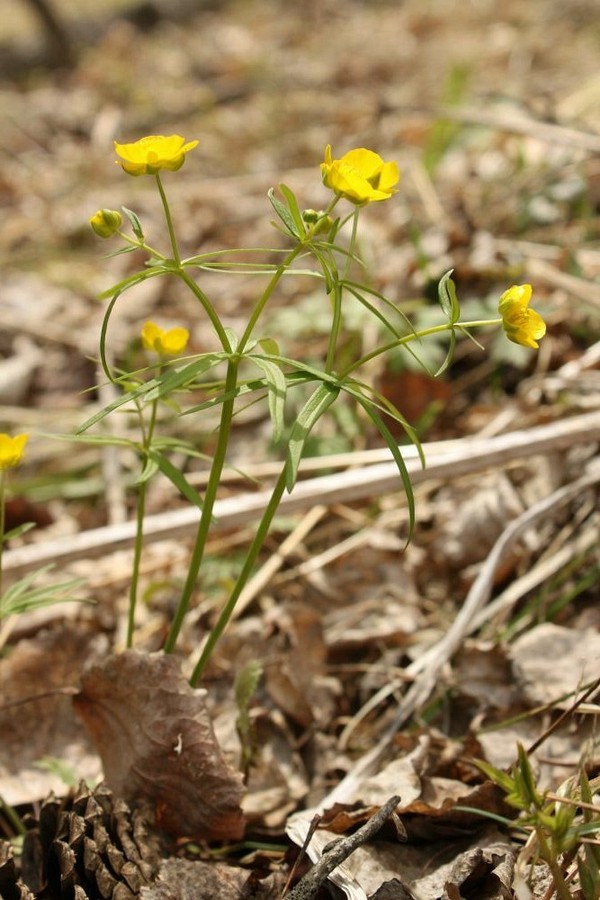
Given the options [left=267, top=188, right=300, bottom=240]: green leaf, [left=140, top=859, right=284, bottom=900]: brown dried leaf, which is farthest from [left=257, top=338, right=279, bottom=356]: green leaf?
[left=140, top=859, right=284, bottom=900]: brown dried leaf

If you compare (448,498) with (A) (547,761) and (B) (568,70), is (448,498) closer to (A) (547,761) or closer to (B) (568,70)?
(A) (547,761)

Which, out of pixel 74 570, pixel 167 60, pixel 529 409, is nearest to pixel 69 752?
pixel 74 570

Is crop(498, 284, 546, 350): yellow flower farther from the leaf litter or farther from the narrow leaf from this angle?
the leaf litter

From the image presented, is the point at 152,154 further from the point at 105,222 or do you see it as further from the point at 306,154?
the point at 306,154

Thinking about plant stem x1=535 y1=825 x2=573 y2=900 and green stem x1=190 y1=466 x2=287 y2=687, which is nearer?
plant stem x1=535 y1=825 x2=573 y2=900

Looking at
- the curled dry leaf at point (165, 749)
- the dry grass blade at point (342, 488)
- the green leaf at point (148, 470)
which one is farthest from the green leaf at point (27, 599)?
the dry grass blade at point (342, 488)

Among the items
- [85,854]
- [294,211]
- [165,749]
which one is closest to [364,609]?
[165,749]

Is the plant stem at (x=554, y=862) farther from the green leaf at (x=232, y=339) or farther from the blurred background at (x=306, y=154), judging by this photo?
the blurred background at (x=306, y=154)
